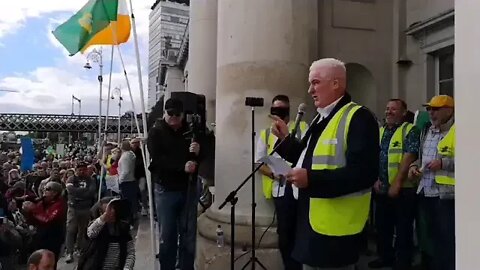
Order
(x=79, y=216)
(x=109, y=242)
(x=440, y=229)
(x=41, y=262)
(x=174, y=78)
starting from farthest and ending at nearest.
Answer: (x=174, y=78) → (x=79, y=216) → (x=109, y=242) → (x=440, y=229) → (x=41, y=262)

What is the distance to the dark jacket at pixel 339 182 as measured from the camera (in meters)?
2.81

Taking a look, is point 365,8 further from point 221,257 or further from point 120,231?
point 120,231

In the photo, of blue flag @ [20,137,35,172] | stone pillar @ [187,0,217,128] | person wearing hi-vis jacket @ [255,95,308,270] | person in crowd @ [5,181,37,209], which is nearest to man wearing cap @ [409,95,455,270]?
person wearing hi-vis jacket @ [255,95,308,270]

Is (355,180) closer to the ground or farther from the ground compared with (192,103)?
closer to the ground

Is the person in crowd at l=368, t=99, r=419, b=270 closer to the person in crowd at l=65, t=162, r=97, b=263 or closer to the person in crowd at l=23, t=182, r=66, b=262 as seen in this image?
the person in crowd at l=23, t=182, r=66, b=262

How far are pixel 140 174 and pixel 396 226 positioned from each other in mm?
6823

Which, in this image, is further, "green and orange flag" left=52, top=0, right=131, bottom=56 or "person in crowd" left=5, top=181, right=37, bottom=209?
"person in crowd" left=5, top=181, right=37, bottom=209

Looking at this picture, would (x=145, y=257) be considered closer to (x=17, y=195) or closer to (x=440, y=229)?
(x=440, y=229)

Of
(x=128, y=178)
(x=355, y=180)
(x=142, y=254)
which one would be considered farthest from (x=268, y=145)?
(x=128, y=178)

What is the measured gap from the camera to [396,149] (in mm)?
5469

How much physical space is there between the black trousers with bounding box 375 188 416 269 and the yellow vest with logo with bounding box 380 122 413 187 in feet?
0.67

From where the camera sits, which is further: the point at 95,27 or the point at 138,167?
the point at 138,167
